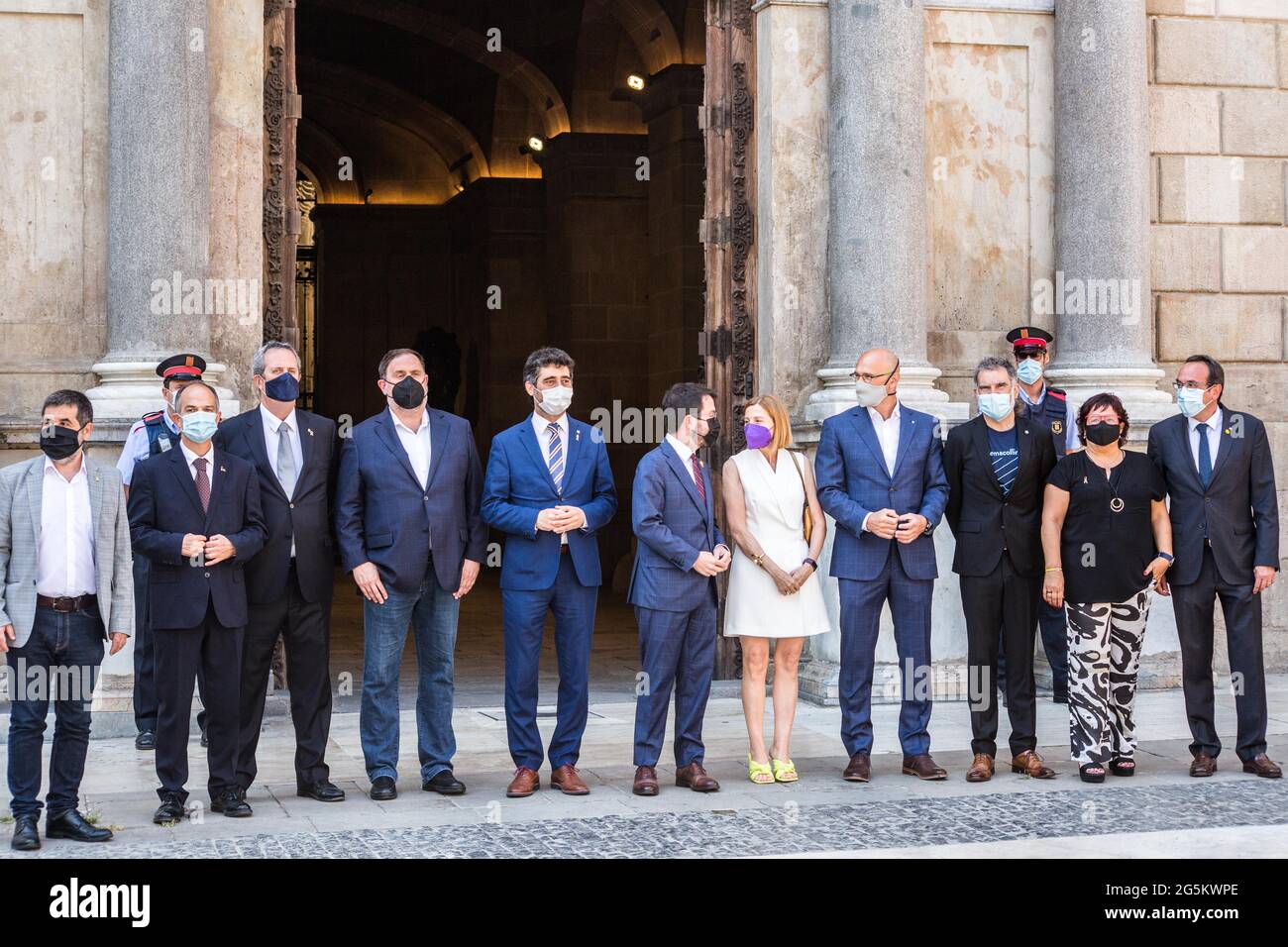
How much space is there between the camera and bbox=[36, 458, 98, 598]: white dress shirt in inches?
247

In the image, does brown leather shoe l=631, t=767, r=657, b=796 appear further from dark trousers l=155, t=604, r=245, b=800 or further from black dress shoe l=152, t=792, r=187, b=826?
black dress shoe l=152, t=792, r=187, b=826

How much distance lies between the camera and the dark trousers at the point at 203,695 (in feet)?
21.9

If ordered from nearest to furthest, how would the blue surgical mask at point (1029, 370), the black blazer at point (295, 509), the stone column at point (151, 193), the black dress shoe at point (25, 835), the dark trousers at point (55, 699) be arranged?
the black dress shoe at point (25, 835)
the dark trousers at point (55, 699)
the black blazer at point (295, 509)
the blue surgical mask at point (1029, 370)
the stone column at point (151, 193)

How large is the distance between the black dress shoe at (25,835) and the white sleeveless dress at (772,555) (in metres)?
2.99

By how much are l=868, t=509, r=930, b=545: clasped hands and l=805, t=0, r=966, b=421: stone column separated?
267 cm

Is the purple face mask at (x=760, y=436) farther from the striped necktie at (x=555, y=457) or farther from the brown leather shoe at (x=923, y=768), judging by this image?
the brown leather shoe at (x=923, y=768)

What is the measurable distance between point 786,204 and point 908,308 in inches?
40.6

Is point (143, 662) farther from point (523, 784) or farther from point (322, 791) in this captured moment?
point (523, 784)

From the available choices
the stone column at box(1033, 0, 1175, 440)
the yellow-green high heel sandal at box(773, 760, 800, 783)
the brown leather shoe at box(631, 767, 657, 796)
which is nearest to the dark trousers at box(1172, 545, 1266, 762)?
the yellow-green high heel sandal at box(773, 760, 800, 783)

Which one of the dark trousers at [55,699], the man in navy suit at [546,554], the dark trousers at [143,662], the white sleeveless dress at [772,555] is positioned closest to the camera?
the dark trousers at [55,699]

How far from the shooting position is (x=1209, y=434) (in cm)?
774

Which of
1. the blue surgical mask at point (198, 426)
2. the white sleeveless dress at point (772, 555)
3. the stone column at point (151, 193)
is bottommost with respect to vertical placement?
the white sleeveless dress at point (772, 555)

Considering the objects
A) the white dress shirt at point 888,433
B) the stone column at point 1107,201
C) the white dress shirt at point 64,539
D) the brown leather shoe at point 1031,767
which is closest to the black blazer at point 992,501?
the white dress shirt at point 888,433

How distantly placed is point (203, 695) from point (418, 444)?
1385 millimetres
